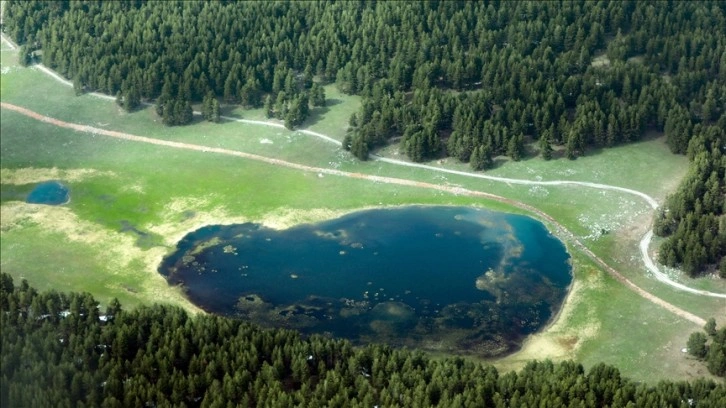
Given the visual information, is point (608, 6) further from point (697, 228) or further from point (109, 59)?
→ point (109, 59)

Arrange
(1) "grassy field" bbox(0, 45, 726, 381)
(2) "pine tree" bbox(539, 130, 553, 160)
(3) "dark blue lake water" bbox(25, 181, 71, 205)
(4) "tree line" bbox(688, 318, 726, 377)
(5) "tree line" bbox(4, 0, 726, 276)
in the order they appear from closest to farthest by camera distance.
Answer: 1. (4) "tree line" bbox(688, 318, 726, 377)
2. (1) "grassy field" bbox(0, 45, 726, 381)
3. (3) "dark blue lake water" bbox(25, 181, 71, 205)
4. (2) "pine tree" bbox(539, 130, 553, 160)
5. (5) "tree line" bbox(4, 0, 726, 276)

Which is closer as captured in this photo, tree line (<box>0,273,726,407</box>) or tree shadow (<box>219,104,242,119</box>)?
tree line (<box>0,273,726,407</box>)

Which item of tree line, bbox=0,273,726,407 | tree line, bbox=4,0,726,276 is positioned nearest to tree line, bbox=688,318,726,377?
tree line, bbox=0,273,726,407

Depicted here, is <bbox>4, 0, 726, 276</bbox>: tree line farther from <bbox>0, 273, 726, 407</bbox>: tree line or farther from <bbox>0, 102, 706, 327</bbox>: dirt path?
<bbox>0, 273, 726, 407</bbox>: tree line

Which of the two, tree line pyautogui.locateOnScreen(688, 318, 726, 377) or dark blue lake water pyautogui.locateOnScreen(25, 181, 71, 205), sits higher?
tree line pyautogui.locateOnScreen(688, 318, 726, 377)

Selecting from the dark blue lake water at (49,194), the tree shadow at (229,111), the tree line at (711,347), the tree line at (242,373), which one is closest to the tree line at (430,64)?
the tree shadow at (229,111)

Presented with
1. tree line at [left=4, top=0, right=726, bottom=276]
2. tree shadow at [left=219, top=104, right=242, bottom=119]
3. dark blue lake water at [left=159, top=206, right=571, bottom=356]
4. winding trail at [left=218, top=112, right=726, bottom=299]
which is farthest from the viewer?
tree shadow at [left=219, top=104, right=242, bottom=119]

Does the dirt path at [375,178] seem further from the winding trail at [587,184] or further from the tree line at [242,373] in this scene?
the tree line at [242,373]
